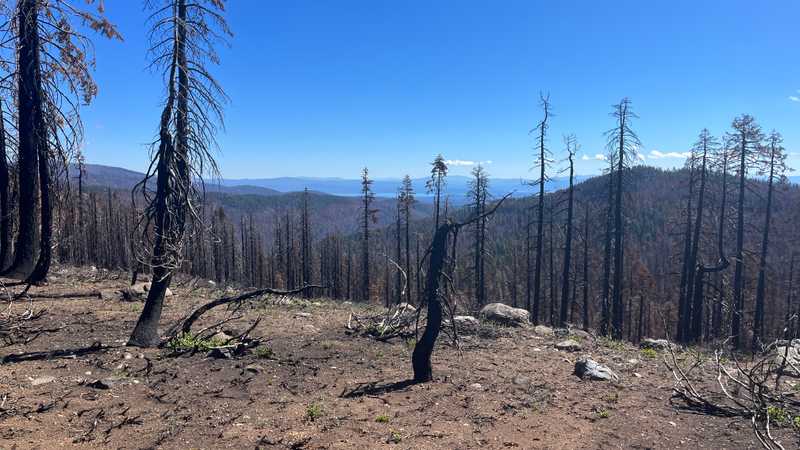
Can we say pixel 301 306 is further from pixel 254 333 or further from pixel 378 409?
pixel 378 409

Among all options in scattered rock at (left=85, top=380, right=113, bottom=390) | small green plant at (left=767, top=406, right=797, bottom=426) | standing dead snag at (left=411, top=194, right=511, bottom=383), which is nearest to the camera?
scattered rock at (left=85, top=380, right=113, bottom=390)

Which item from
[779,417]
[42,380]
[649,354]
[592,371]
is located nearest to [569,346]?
[649,354]

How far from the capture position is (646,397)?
7.58 m

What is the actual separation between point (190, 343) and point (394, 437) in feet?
14.6

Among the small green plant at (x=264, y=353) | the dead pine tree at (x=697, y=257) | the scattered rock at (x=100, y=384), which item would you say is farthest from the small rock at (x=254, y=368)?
the dead pine tree at (x=697, y=257)

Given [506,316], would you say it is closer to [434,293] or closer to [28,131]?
[434,293]

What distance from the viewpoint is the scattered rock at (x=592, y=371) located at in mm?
8422

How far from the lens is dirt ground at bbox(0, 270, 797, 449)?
5.26 metres

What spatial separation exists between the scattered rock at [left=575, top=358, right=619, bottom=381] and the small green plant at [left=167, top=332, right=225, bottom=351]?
6757mm

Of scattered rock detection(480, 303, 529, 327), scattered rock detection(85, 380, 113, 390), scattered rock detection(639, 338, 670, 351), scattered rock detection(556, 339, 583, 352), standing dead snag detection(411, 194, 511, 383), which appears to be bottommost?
scattered rock detection(639, 338, 670, 351)

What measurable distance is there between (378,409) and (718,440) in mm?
4517

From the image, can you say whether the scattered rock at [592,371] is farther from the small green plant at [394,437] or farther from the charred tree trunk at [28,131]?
the charred tree trunk at [28,131]

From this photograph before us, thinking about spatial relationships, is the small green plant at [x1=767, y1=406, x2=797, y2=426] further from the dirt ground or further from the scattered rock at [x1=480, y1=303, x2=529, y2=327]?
the scattered rock at [x1=480, y1=303, x2=529, y2=327]

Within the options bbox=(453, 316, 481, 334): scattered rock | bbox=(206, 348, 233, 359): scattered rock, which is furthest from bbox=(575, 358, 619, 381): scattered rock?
bbox=(206, 348, 233, 359): scattered rock
